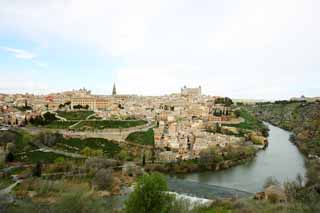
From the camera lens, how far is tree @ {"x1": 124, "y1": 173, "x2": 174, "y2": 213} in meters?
7.82

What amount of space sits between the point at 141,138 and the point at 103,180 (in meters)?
9.70

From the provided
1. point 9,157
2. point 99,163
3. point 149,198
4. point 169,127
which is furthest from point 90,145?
point 149,198

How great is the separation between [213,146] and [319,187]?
9624 mm

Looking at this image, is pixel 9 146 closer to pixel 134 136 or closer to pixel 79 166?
pixel 79 166

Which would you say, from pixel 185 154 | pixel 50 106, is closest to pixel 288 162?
pixel 185 154

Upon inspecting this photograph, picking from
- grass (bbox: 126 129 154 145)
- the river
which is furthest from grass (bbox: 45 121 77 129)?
the river

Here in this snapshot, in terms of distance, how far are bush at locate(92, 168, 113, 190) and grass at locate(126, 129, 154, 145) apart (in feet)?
28.2

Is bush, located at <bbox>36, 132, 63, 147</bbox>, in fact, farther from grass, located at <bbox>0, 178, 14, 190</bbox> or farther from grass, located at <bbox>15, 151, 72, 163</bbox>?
grass, located at <bbox>0, 178, 14, 190</bbox>

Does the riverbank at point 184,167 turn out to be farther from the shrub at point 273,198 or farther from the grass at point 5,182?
the grass at point 5,182

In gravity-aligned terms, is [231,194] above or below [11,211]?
below

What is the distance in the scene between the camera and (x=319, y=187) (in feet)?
41.4

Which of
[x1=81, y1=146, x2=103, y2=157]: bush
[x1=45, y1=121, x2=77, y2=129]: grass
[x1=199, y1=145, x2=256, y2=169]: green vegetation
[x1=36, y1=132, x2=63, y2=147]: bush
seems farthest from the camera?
[x1=45, y1=121, x2=77, y2=129]: grass

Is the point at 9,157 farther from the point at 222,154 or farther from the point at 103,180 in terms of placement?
the point at 222,154

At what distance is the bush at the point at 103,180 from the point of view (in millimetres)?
13976
